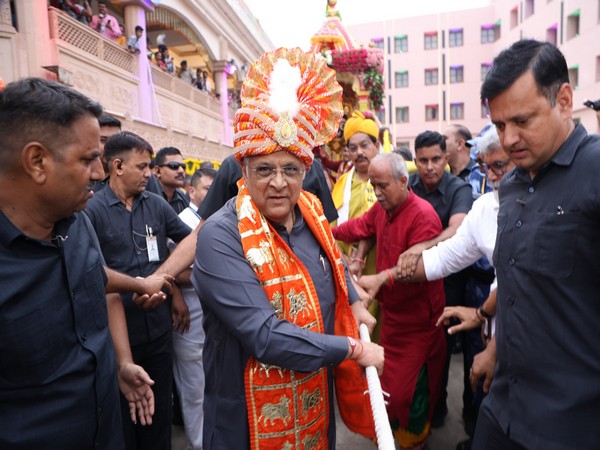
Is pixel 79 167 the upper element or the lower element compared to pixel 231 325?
upper

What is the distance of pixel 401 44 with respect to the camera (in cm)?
3384

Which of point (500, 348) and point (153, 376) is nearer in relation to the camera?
point (500, 348)

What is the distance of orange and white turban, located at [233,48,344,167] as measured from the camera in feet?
5.35

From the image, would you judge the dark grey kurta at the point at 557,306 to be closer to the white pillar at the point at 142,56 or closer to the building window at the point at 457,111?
the white pillar at the point at 142,56

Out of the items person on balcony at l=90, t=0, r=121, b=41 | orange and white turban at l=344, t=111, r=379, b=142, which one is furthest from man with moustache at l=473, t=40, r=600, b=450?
person on balcony at l=90, t=0, r=121, b=41

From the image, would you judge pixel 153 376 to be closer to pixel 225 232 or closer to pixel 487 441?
pixel 225 232

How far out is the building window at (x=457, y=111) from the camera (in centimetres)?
3294

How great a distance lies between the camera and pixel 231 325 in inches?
57.7

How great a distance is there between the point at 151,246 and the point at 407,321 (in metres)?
1.92

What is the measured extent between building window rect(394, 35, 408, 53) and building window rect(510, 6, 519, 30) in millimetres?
7821

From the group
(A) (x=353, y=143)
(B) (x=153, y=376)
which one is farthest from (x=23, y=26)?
(B) (x=153, y=376)

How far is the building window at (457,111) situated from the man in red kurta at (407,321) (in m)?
33.5

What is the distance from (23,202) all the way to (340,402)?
5.09 ft

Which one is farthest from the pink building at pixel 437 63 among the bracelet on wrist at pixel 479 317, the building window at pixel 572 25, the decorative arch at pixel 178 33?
the bracelet on wrist at pixel 479 317
